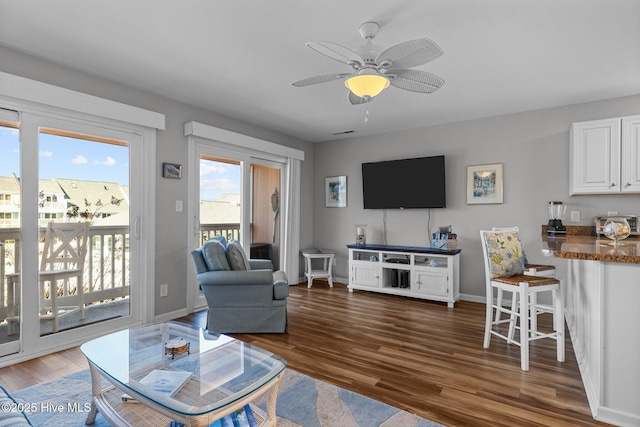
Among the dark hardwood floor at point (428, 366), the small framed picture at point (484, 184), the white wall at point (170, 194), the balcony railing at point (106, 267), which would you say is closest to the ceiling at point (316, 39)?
the white wall at point (170, 194)

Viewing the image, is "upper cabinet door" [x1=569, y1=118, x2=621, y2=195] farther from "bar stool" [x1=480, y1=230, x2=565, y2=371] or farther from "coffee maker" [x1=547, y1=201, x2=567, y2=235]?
"bar stool" [x1=480, y1=230, x2=565, y2=371]

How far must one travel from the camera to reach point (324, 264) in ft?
18.2

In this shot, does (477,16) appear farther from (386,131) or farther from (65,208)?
(65,208)

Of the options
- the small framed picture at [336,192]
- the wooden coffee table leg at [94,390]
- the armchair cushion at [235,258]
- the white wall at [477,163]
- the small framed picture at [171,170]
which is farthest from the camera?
the small framed picture at [336,192]

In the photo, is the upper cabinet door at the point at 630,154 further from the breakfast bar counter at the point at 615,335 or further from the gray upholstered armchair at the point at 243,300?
the gray upholstered armchair at the point at 243,300

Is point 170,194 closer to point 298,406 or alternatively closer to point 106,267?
point 106,267

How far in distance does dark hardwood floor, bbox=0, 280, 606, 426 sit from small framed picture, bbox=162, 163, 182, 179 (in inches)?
62.2

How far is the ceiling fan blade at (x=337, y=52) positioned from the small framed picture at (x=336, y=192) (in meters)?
3.36

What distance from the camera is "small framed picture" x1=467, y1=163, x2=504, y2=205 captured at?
4.31 metres

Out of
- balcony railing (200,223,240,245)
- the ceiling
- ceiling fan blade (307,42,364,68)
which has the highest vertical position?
the ceiling

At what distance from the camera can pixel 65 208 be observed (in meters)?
2.96

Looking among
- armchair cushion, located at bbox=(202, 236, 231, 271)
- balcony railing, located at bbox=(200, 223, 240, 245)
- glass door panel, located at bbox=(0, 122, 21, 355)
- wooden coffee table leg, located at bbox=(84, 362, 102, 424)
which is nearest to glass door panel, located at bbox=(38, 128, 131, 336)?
glass door panel, located at bbox=(0, 122, 21, 355)

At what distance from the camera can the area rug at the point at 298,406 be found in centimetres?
187

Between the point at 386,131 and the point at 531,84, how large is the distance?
7.10ft
